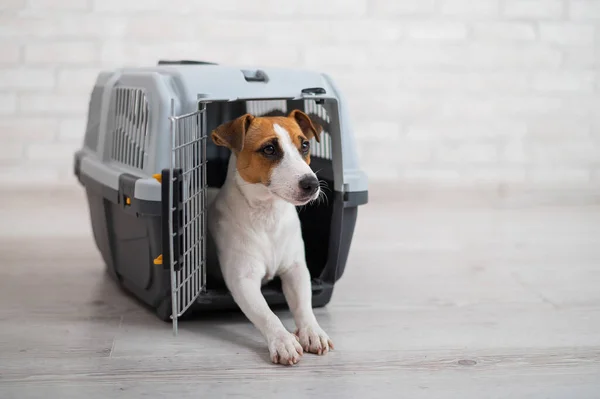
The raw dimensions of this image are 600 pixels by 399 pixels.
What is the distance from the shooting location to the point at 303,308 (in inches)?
82.7

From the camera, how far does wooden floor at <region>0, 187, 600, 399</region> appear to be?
71.0 inches

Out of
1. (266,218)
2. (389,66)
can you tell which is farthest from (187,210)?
(389,66)

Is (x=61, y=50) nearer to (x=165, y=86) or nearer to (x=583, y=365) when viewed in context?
(x=165, y=86)

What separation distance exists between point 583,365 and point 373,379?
0.49 meters

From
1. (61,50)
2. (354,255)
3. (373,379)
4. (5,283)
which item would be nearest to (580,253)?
(354,255)

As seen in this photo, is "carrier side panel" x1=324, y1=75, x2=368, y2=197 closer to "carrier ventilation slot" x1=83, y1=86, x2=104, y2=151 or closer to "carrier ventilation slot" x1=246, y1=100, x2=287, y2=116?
"carrier ventilation slot" x1=246, y1=100, x2=287, y2=116

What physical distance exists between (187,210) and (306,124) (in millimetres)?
424

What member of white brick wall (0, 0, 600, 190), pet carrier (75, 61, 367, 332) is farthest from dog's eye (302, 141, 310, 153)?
white brick wall (0, 0, 600, 190)

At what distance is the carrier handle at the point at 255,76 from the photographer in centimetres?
226

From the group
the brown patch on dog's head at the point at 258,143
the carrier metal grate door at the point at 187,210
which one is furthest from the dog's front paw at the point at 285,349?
the brown patch on dog's head at the point at 258,143

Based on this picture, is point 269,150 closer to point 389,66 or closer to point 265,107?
point 265,107

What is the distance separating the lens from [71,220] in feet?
11.5

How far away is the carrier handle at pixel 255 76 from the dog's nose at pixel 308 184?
1.24 ft

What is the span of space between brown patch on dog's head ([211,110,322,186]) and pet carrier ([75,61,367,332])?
0.19ft
